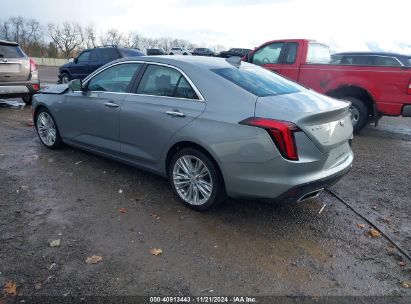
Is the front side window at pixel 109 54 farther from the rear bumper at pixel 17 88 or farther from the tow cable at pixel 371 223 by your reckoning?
the tow cable at pixel 371 223

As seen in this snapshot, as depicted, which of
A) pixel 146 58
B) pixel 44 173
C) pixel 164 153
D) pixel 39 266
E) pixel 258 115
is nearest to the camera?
pixel 39 266

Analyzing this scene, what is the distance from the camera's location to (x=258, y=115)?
10.8 feet

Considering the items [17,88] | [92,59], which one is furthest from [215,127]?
[92,59]

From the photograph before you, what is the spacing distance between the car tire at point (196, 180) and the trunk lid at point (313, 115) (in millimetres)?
765

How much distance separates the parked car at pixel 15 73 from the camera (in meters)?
8.68

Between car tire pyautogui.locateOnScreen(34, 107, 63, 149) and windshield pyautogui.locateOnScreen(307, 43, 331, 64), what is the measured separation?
5631 mm

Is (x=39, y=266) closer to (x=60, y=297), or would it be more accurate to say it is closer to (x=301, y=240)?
(x=60, y=297)

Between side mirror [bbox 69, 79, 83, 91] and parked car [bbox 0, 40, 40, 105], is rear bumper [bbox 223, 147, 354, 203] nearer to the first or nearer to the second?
side mirror [bbox 69, 79, 83, 91]

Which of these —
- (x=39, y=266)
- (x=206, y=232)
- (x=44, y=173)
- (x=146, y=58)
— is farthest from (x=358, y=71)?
(x=39, y=266)

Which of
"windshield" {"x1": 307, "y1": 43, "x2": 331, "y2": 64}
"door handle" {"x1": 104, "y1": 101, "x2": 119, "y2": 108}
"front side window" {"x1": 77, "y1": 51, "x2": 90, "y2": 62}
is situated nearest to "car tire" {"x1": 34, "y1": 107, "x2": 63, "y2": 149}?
"door handle" {"x1": 104, "y1": 101, "x2": 119, "y2": 108}

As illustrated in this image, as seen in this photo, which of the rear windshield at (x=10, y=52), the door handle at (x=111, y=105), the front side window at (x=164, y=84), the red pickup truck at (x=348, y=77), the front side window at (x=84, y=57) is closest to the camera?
the front side window at (x=164, y=84)

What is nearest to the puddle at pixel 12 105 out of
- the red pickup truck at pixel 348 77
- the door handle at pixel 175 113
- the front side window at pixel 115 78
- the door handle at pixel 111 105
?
the front side window at pixel 115 78

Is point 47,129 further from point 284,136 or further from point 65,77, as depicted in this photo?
point 65,77

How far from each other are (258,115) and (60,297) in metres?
2.18
